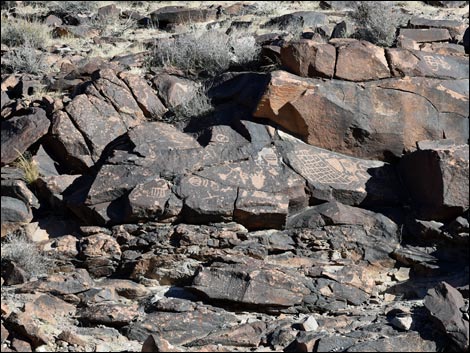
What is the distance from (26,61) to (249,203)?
545cm

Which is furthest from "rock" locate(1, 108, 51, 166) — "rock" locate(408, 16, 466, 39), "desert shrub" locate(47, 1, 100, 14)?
"desert shrub" locate(47, 1, 100, 14)

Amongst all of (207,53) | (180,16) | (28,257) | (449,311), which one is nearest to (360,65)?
(207,53)

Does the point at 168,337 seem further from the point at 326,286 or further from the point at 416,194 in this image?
the point at 416,194

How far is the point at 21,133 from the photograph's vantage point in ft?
28.2

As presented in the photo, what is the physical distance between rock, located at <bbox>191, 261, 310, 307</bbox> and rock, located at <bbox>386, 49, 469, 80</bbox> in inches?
120

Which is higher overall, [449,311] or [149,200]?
[149,200]

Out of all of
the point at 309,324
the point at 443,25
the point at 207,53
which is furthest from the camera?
the point at 443,25

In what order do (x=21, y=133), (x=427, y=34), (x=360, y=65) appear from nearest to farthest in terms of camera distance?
(x=360, y=65), (x=21, y=133), (x=427, y=34)

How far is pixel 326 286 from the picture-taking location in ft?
22.4

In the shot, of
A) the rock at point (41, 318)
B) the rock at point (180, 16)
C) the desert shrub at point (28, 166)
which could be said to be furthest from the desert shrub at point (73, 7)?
the rock at point (41, 318)

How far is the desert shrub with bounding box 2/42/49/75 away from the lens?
1120 centimetres

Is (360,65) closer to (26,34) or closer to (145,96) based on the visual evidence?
(145,96)

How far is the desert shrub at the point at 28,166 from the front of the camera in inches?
327

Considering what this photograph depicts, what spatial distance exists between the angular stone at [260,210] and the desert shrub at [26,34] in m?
6.40
